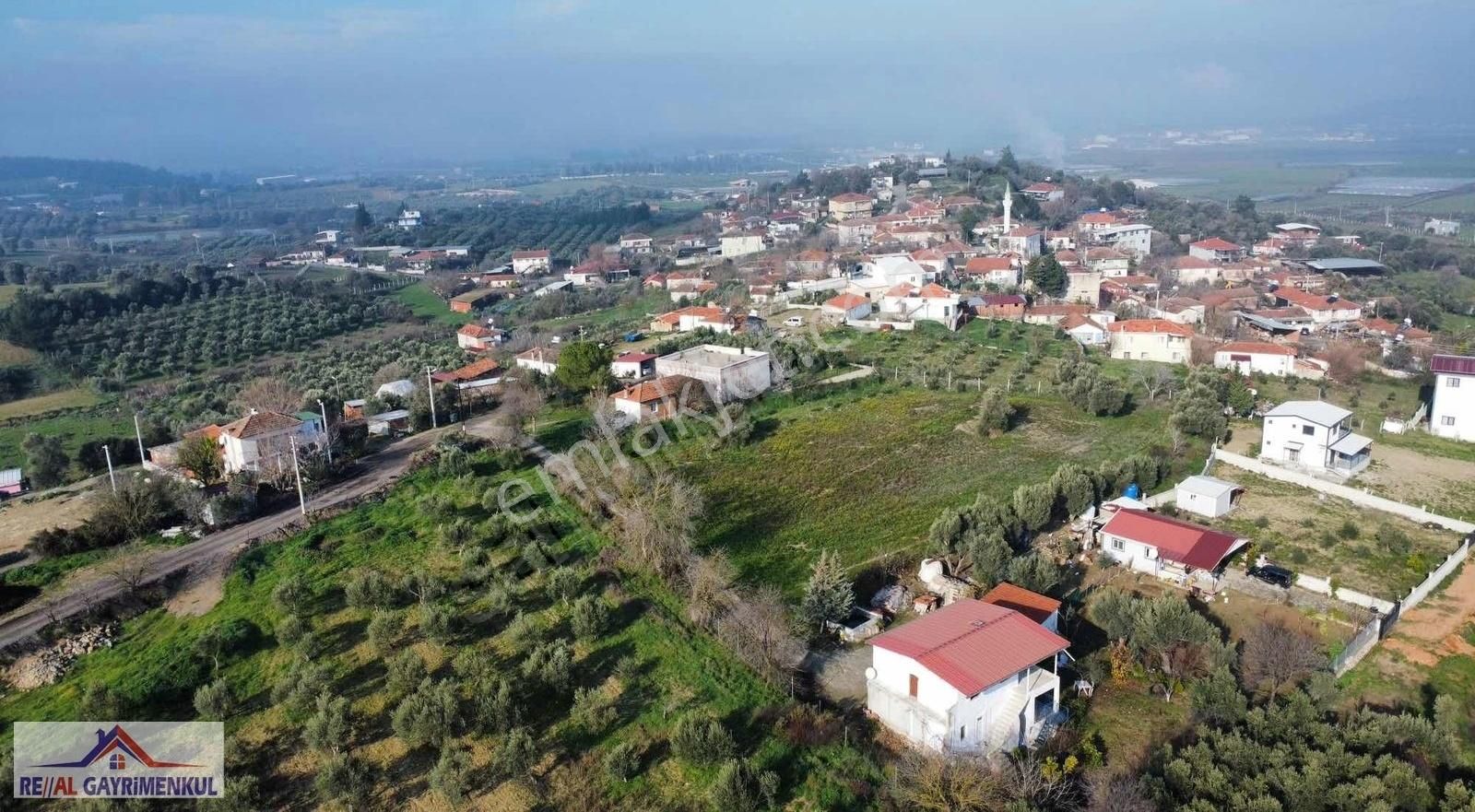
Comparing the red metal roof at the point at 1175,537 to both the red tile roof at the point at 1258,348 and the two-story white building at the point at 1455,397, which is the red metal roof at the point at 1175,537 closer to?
the two-story white building at the point at 1455,397

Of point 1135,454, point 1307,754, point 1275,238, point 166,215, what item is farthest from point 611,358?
point 166,215

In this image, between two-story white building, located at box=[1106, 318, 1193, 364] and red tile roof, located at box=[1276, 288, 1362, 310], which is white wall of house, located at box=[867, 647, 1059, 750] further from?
red tile roof, located at box=[1276, 288, 1362, 310]

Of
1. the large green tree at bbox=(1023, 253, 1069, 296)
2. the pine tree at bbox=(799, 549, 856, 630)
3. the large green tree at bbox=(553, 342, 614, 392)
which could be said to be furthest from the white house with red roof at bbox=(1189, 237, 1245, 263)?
the pine tree at bbox=(799, 549, 856, 630)

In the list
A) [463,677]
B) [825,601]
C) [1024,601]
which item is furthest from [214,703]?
[1024,601]

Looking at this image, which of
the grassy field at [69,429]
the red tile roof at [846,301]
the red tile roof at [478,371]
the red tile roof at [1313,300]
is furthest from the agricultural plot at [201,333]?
the red tile roof at [1313,300]

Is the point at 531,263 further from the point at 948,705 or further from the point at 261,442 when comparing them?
the point at 948,705

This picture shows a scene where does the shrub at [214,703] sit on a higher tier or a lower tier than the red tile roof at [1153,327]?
lower
